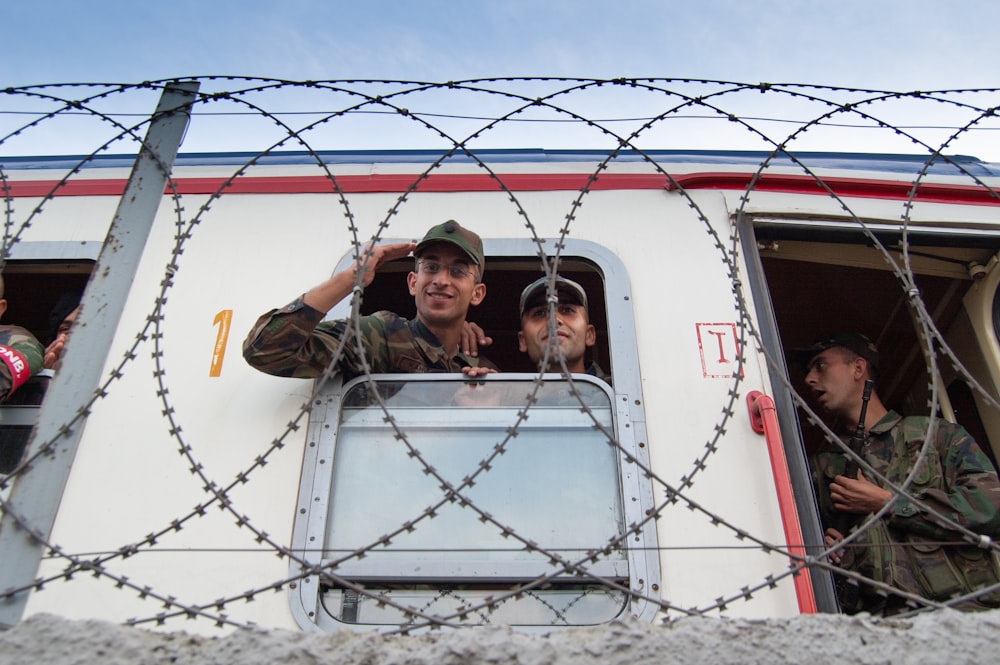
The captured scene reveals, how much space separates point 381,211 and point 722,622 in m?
2.44

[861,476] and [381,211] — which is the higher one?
[381,211]

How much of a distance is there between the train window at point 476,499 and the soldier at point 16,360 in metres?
1.10

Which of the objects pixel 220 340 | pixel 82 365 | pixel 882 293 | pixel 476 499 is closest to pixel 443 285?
pixel 220 340

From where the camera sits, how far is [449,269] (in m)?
3.65

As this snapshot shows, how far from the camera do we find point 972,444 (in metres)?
3.48

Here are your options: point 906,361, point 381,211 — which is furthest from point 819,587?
point 906,361

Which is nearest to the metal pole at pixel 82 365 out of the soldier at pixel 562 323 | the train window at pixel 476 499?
the train window at pixel 476 499

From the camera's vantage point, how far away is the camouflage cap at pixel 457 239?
3553mm

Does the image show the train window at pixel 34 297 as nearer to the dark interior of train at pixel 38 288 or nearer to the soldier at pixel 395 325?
the dark interior of train at pixel 38 288

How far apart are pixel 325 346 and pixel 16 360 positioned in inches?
44.0

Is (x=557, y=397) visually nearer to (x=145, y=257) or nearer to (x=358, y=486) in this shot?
(x=358, y=486)

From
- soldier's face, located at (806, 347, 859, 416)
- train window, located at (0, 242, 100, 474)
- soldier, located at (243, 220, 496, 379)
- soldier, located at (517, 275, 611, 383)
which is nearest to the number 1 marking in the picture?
soldier, located at (243, 220, 496, 379)

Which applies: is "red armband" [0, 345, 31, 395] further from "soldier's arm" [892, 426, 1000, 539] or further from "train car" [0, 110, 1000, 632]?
"soldier's arm" [892, 426, 1000, 539]

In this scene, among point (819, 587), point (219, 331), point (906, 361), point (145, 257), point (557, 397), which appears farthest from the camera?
point (906, 361)
